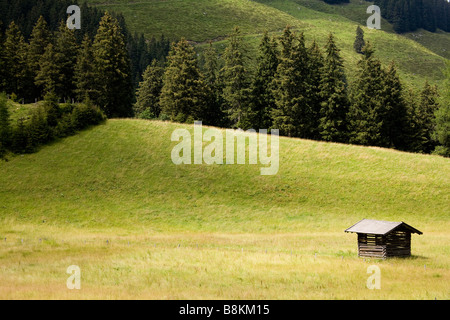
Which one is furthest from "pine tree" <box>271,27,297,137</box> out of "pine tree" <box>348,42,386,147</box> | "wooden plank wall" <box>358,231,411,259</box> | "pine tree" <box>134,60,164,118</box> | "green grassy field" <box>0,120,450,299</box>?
"wooden plank wall" <box>358,231,411,259</box>

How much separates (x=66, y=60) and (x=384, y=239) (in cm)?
6296

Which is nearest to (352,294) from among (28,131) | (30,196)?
(30,196)

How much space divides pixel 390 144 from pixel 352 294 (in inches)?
2379

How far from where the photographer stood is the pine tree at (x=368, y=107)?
69.9 metres

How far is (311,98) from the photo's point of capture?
71750 millimetres

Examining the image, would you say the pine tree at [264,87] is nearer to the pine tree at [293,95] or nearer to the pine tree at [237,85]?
the pine tree at [237,85]

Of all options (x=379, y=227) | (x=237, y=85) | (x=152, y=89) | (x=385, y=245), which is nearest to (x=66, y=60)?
(x=152, y=89)

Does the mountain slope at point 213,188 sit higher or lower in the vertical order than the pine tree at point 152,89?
lower

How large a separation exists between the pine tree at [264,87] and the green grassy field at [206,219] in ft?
51.3

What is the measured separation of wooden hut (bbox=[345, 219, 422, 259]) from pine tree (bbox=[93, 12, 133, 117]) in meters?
51.9

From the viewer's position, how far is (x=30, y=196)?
47.8m

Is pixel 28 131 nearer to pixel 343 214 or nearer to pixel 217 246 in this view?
pixel 217 246

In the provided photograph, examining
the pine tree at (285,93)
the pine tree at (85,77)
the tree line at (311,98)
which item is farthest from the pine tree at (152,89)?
the pine tree at (285,93)

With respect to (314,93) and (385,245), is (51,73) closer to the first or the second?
(314,93)
